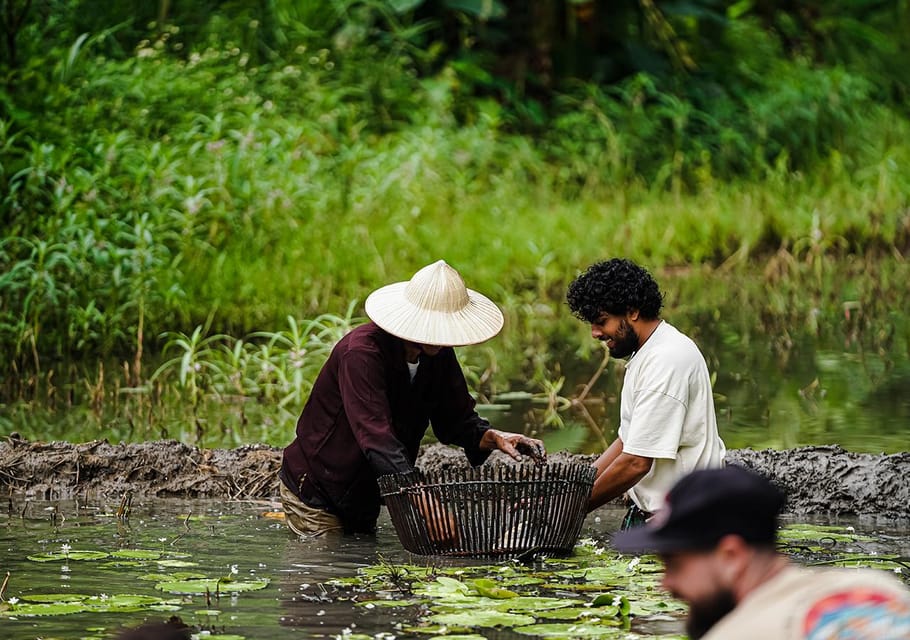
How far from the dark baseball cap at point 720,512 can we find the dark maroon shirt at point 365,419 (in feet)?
10.4

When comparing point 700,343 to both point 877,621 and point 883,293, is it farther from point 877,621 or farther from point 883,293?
point 877,621

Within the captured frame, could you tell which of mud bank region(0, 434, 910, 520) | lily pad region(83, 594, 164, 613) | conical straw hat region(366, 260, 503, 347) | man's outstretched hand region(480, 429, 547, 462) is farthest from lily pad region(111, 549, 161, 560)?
man's outstretched hand region(480, 429, 547, 462)

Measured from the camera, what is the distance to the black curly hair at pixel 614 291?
217 inches

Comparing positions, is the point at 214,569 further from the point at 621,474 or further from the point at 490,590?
the point at 621,474

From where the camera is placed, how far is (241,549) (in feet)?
20.4

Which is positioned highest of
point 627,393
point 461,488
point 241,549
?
point 627,393

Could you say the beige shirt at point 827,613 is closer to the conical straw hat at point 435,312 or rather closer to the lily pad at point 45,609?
the lily pad at point 45,609

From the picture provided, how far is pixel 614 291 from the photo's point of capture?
18.1ft

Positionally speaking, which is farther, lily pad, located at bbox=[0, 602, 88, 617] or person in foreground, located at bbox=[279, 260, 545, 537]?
person in foreground, located at bbox=[279, 260, 545, 537]

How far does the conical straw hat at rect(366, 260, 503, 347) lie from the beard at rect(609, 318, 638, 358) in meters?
0.53

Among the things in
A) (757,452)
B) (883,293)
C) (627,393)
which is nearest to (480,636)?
(627,393)

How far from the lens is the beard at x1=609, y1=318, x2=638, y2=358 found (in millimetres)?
5625

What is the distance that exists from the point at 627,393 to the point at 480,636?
137 centimetres

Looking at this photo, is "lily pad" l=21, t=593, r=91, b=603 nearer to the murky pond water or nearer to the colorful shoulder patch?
the murky pond water
